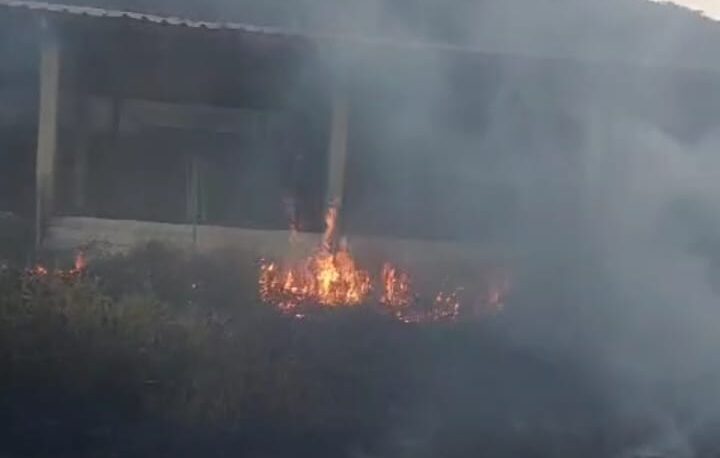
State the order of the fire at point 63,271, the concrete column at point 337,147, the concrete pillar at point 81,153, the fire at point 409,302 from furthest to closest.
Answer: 1. the concrete pillar at point 81,153
2. the concrete column at point 337,147
3. the fire at point 409,302
4. the fire at point 63,271

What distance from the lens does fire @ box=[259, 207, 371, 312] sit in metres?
8.67

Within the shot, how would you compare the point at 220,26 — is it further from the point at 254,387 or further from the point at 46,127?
the point at 254,387

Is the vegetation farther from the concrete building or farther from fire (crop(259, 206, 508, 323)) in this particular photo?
the concrete building

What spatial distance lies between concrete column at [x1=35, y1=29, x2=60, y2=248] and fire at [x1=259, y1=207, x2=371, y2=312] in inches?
75.6

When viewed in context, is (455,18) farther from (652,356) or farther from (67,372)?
(67,372)

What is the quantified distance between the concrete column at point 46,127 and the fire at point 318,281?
192cm

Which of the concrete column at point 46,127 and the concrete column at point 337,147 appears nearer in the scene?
the concrete column at point 46,127

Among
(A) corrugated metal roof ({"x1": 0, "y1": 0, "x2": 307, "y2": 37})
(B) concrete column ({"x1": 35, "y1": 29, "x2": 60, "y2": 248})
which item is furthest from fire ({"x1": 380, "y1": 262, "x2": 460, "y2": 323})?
(B) concrete column ({"x1": 35, "y1": 29, "x2": 60, "y2": 248})

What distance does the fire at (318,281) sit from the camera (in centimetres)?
867

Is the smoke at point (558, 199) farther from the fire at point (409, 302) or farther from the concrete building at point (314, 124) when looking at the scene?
the fire at point (409, 302)

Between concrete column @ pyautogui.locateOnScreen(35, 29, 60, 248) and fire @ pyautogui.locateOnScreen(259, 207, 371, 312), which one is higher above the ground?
concrete column @ pyautogui.locateOnScreen(35, 29, 60, 248)

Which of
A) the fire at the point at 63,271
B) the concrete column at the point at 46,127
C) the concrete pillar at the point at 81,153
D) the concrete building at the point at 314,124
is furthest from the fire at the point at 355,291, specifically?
the concrete pillar at the point at 81,153

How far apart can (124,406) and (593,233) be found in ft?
16.6

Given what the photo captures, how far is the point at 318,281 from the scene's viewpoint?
931 centimetres
